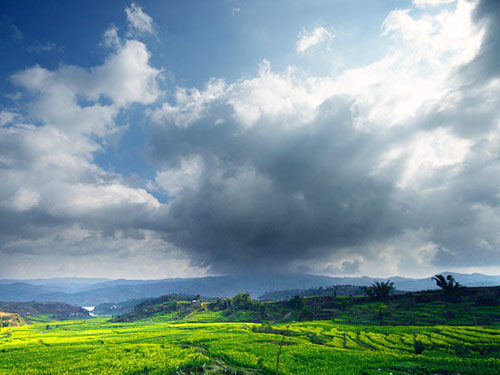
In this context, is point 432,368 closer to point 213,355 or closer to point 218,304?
point 213,355

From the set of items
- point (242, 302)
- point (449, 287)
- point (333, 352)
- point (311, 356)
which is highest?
point (449, 287)

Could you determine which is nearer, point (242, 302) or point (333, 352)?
point (333, 352)

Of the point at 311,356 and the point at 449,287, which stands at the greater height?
the point at 449,287

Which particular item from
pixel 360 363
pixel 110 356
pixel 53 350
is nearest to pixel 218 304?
pixel 53 350

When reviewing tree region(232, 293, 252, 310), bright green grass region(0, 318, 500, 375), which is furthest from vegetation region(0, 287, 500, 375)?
tree region(232, 293, 252, 310)

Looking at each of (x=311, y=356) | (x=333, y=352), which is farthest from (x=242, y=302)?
(x=311, y=356)

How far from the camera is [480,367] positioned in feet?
107

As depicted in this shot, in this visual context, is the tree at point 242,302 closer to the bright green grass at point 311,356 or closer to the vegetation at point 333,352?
the vegetation at point 333,352

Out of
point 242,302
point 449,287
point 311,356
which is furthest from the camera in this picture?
point 242,302

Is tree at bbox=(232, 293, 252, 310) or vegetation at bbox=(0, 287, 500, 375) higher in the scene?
vegetation at bbox=(0, 287, 500, 375)

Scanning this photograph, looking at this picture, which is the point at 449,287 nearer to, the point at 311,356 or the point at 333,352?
the point at 333,352

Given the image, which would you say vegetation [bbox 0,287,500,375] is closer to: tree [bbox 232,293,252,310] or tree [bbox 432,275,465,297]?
tree [bbox 432,275,465,297]

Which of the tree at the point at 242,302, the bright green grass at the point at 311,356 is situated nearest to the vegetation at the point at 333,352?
the bright green grass at the point at 311,356

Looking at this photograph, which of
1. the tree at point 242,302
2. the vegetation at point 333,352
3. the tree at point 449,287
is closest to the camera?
the vegetation at point 333,352
